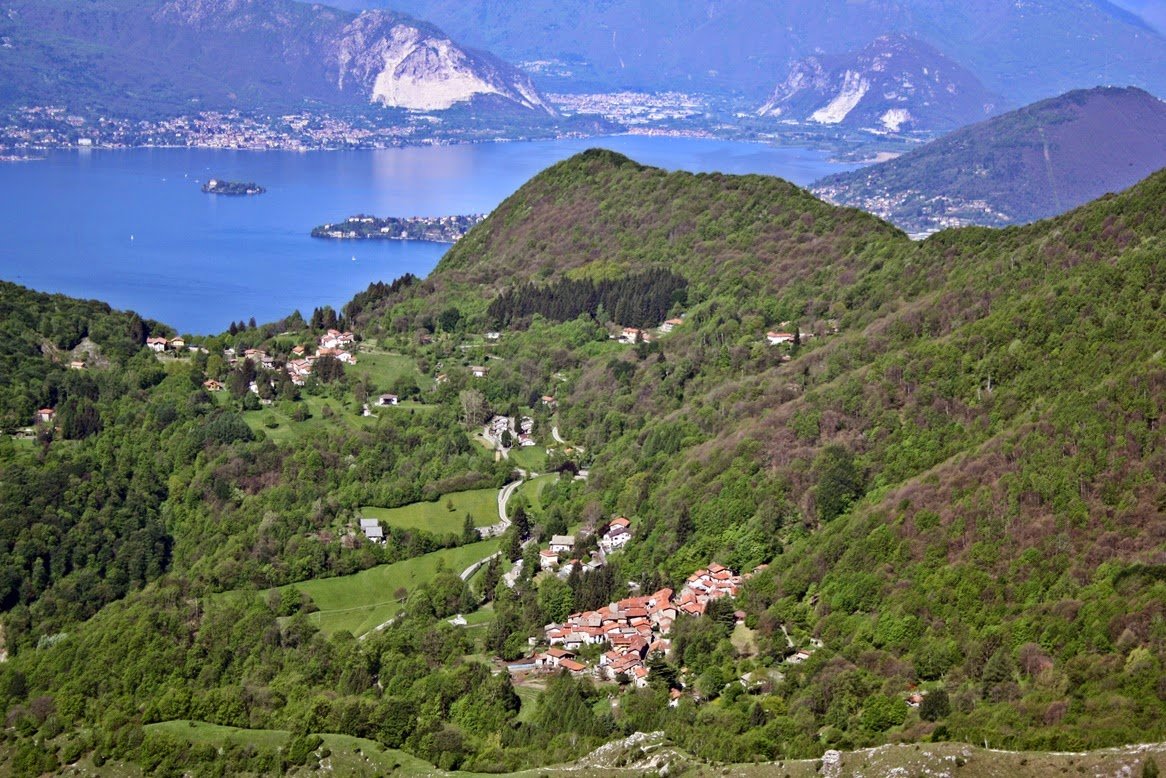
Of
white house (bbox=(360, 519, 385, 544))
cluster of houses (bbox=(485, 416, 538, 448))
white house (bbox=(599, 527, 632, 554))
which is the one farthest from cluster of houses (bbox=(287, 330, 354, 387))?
white house (bbox=(599, 527, 632, 554))

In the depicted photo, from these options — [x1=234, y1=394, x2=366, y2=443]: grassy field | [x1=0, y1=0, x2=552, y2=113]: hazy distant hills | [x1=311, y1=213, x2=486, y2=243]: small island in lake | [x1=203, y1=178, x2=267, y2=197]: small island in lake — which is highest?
[x1=0, y1=0, x2=552, y2=113]: hazy distant hills

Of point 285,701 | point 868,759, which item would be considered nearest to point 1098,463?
point 868,759

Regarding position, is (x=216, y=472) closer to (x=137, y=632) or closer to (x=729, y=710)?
(x=137, y=632)

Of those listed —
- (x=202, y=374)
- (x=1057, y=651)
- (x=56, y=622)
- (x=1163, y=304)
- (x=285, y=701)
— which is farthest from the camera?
(x=202, y=374)

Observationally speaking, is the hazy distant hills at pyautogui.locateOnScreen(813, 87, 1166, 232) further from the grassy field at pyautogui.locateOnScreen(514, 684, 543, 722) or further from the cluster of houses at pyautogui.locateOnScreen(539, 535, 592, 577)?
the grassy field at pyautogui.locateOnScreen(514, 684, 543, 722)

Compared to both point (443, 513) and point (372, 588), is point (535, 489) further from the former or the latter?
point (372, 588)

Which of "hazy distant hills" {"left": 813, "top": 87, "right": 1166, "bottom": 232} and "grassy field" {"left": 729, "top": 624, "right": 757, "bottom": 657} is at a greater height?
"hazy distant hills" {"left": 813, "top": 87, "right": 1166, "bottom": 232}

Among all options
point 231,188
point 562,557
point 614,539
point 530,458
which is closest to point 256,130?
point 231,188
